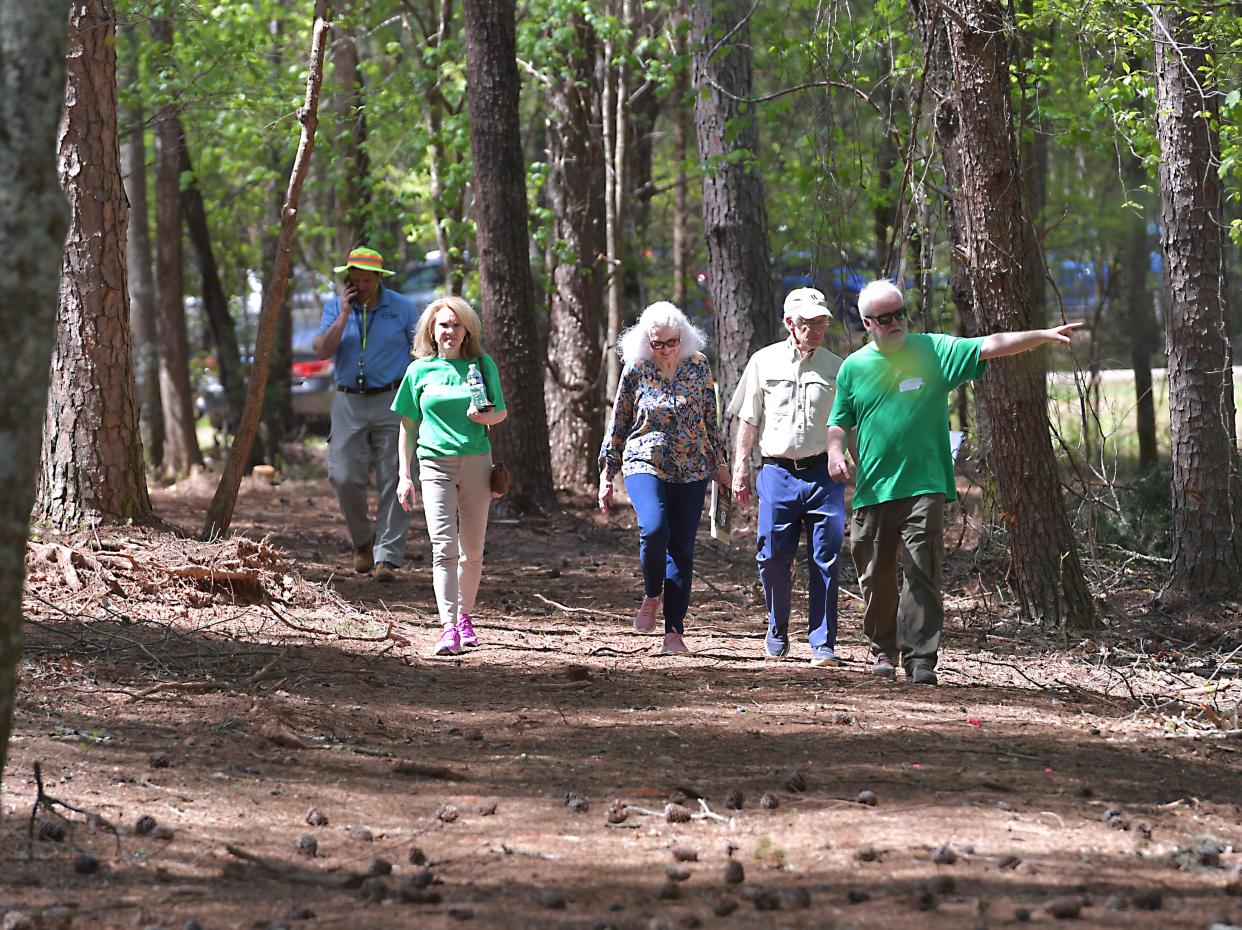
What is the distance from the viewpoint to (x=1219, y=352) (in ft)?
29.8

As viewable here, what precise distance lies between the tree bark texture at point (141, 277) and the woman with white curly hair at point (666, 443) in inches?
405

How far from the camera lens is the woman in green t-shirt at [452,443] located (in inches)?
315

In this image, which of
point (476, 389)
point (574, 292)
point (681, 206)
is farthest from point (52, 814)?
point (681, 206)

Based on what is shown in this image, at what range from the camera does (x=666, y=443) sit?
788 centimetres

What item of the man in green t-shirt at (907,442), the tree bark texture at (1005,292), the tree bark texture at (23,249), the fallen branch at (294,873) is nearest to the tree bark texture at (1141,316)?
the tree bark texture at (1005,292)

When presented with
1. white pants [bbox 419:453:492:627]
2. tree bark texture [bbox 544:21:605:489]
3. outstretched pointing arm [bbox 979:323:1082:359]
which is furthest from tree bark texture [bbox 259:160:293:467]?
outstretched pointing arm [bbox 979:323:1082:359]

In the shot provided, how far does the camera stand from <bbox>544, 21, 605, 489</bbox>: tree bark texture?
1620 cm

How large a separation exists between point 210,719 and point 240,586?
9.25ft

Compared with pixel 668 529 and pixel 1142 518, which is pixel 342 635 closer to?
pixel 668 529

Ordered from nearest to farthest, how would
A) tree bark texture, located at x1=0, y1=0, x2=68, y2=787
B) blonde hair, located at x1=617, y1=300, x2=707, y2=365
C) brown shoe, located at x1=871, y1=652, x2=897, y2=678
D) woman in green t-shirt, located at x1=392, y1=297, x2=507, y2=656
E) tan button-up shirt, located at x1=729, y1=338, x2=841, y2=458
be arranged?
tree bark texture, located at x1=0, y1=0, x2=68, y2=787 < brown shoe, located at x1=871, y1=652, x2=897, y2=678 < tan button-up shirt, located at x1=729, y1=338, x2=841, y2=458 < blonde hair, located at x1=617, y1=300, x2=707, y2=365 < woman in green t-shirt, located at x1=392, y1=297, x2=507, y2=656

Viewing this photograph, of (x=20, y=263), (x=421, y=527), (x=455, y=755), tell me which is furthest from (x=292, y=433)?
(x=20, y=263)

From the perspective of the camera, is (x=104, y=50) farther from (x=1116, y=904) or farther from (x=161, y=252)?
(x=161, y=252)

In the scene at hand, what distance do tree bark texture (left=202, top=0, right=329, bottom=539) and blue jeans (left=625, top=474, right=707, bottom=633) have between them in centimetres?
306

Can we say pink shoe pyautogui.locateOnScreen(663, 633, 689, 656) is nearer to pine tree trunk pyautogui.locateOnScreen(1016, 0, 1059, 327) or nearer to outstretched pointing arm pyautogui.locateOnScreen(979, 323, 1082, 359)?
outstretched pointing arm pyautogui.locateOnScreen(979, 323, 1082, 359)
